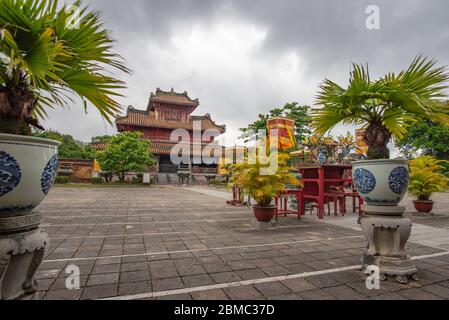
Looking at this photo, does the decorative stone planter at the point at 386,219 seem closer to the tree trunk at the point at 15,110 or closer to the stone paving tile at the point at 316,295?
the stone paving tile at the point at 316,295

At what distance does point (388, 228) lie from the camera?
8.21ft

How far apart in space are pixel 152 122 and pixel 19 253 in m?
30.7

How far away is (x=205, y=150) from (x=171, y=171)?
5003mm

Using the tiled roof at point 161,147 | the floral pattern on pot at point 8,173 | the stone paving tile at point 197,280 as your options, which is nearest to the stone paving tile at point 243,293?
the stone paving tile at point 197,280

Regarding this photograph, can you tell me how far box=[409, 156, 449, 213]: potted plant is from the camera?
21.6 feet

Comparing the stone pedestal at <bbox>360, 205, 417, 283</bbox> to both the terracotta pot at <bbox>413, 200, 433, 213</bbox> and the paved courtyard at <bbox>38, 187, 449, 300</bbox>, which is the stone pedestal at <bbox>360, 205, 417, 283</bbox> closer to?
the paved courtyard at <bbox>38, 187, 449, 300</bbox>

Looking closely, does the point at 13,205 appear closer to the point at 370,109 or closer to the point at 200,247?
→ the point at 200,247

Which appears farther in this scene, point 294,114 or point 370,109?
point 294,114

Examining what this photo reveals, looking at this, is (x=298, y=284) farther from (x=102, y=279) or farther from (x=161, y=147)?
(x=161, y=147)

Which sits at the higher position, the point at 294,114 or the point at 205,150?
the point at 294,114

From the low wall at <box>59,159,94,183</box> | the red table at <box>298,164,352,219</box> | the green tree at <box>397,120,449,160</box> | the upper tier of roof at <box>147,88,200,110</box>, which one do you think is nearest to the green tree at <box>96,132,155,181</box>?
the low wall at <box>59,159,94,183</box>
